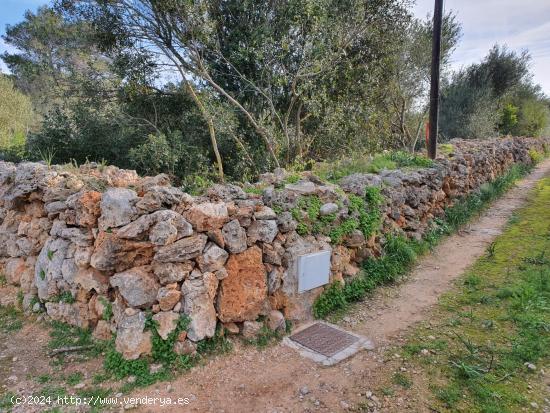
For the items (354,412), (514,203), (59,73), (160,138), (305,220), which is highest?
(59,73)

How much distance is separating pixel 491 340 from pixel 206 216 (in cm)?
312

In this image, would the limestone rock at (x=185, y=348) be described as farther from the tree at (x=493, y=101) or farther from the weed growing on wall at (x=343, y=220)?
the tree at (x=493, y=101)

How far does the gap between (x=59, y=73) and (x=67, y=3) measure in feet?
8.78

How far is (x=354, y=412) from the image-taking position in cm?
283

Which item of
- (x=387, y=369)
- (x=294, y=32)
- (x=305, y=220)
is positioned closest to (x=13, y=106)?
(x=294, y=32)

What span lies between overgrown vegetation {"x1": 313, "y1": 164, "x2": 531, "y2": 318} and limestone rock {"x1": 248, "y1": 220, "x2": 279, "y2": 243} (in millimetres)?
1086

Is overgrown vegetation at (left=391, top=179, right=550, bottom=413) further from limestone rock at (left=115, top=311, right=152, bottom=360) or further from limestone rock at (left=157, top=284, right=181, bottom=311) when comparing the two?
limestone rock at (left=115, top=311, right=152, bottom=360)

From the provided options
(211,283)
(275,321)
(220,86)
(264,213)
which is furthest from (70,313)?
→ (220,86)

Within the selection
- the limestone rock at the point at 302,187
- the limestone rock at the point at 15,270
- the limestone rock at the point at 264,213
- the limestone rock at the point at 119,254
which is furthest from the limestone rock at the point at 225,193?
the limestone rock at the point at 15,270

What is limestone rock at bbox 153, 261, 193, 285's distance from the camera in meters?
3.36

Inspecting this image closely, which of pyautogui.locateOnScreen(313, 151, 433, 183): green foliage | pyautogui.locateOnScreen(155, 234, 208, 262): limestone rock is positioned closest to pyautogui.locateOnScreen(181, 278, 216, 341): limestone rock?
pyautogui.locateOnScreen(155, 234, 208, 262): limestone rock

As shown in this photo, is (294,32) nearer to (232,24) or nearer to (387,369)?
(232,24)

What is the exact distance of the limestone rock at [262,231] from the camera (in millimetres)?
3811

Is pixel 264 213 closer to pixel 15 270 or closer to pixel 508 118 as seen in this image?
pixel 15 270
